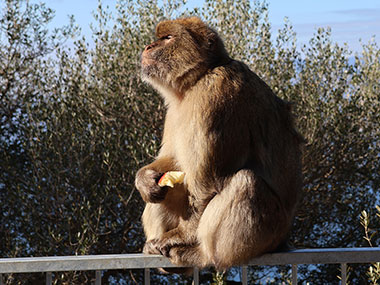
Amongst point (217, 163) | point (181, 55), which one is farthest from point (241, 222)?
point (181, 55)

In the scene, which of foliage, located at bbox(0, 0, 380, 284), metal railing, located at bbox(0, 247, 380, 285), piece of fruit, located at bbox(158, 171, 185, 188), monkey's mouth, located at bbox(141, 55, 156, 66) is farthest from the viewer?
foliage, located at bbox(0, 0, 380, 284)

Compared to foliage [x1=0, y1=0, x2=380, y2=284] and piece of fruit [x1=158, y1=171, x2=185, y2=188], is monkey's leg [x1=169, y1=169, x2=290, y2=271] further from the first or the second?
foliage [x1=0, y1=0, x2=380, y2=284]

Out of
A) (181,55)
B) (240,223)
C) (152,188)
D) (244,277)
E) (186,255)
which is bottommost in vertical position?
(244,277)

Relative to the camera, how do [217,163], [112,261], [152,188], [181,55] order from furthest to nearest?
[181,55] < [152,188] < [217,163] < [112,261]

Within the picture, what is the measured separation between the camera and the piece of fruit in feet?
10.2

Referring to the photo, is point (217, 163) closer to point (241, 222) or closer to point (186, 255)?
point (241, 222)

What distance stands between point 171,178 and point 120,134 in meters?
3.90

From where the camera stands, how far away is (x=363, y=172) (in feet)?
25.4

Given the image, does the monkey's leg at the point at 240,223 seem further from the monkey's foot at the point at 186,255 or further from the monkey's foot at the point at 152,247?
the monkey's foot at the point at 152,247

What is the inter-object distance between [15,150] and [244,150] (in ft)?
17.7

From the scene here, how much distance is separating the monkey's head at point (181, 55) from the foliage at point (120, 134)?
124 inches

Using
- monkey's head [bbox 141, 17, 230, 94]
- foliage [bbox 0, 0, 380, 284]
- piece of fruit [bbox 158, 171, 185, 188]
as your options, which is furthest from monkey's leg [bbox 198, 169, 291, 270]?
foliage [bbox 0, 0, 380, 284]

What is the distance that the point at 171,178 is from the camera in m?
3.13

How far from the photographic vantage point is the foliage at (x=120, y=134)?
Result: 7004 mm
